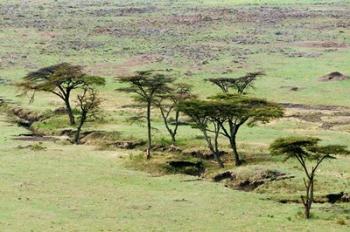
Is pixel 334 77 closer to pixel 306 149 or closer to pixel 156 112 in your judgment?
pixel 156 112

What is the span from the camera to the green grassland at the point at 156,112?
3644 centimetres

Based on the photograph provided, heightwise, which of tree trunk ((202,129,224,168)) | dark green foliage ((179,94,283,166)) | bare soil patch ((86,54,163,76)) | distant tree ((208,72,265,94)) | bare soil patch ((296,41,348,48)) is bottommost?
bare soil patch ((86,54,163,76))

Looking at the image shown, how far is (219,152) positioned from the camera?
166ft

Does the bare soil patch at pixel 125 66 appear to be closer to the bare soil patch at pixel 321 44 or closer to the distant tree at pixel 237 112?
the bare soil patch at pixel 321 44

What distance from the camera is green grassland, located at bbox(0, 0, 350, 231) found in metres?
36.4

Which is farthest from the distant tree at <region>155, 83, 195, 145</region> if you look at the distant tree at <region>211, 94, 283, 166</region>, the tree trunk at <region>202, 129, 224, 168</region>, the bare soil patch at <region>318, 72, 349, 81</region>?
the bare soil patch at <region>318, 72, 349, 81</region>

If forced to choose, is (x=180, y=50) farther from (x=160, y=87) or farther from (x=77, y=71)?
(x=160, y=87)

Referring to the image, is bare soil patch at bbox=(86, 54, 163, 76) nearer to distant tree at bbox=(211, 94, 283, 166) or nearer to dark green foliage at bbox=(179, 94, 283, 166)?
dark green foliage at bbox=(179, 94, 283, 166)

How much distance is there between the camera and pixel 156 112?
217 feet

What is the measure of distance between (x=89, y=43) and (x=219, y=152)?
5932 cm

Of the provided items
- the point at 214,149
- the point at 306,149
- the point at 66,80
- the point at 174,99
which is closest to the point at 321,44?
the point at 66,80

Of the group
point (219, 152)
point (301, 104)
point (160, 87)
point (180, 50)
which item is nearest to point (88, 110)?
point (160, 87)

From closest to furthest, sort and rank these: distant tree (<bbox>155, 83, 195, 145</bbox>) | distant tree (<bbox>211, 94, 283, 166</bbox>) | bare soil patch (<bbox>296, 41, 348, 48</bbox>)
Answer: distant tree (<bbox>211, 94, 283, 166</bbox>) < distant tree (<bbox>155, 83, 195, 145</bbox>) < bare soil patch (<bbox>296, 41, 348, 48</bbox>)

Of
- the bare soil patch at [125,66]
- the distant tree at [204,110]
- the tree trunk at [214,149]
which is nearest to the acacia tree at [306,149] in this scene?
the tree trunk at [214,149]
